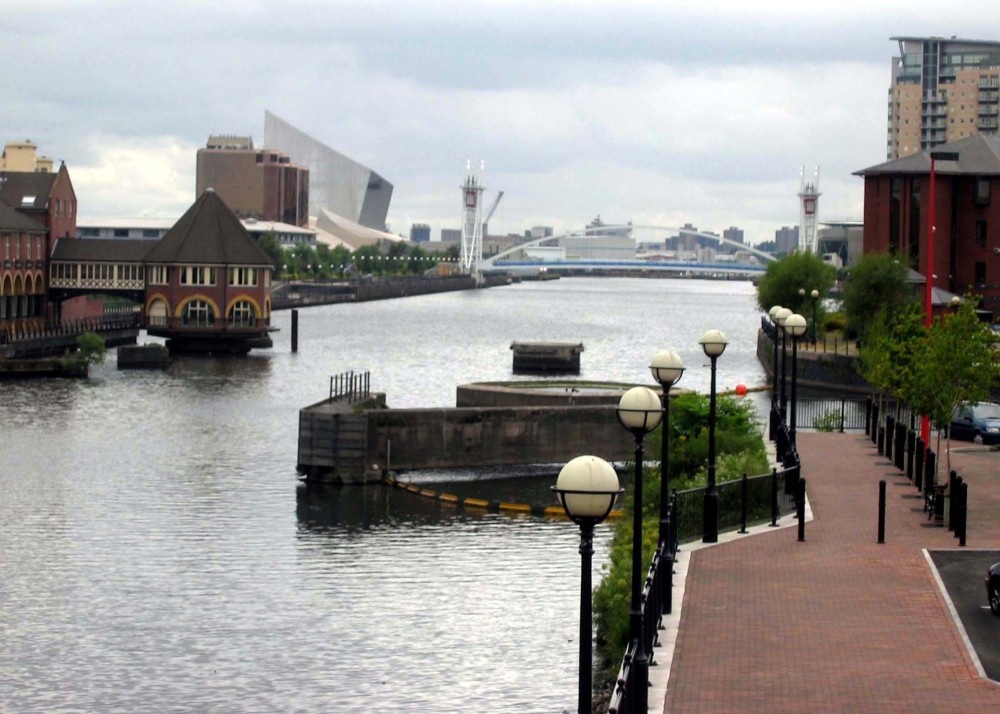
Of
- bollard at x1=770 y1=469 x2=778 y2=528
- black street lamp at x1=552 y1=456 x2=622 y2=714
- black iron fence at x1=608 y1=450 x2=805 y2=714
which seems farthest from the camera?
bollard at x1=770 y1=469 x2=778 y2=528

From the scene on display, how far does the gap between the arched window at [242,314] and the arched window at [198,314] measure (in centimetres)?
109

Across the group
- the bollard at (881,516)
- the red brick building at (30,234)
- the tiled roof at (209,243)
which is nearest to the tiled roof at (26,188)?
the red brick building at (30,234)

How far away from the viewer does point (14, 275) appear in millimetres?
88188

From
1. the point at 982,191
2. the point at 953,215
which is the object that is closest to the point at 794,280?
the point at 953,215

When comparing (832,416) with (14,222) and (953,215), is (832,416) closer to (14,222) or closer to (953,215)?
(953,215)

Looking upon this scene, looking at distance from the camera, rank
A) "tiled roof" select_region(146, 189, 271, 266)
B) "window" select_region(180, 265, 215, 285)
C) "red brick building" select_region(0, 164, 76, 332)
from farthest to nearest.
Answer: "tiled roof" select_region(146, 189, 271, 266) < "window" select_region(180, 265, 215, 285) < "red brick building" select_region(0, 164, 76, 332)

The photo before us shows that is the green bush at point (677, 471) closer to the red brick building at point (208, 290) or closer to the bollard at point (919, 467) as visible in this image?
the bollard at point (919, 467)

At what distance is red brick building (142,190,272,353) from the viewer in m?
88.5

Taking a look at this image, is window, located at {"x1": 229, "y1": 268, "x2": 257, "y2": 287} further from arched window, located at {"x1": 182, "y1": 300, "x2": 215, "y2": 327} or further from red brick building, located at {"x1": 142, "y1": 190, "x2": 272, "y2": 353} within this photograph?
arched window, located at {"x1": 182, "y1": 300, "x2": 215, "y2": 327}

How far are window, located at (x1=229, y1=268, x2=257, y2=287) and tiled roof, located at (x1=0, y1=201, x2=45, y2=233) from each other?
1152 cm

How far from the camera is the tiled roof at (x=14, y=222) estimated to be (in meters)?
87.4

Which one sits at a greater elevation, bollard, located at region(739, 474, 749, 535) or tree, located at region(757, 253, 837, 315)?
tree, located at region(757, 253, 837, 315)

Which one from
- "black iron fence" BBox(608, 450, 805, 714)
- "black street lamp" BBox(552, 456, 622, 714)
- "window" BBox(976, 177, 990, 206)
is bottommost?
"black iron fence" BBox(608, 450, 805, 714)

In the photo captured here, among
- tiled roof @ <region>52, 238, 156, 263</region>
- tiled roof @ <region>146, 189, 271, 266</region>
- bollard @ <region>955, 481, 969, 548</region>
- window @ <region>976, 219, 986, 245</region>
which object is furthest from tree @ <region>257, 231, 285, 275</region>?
bollard @ <region>955, 481, 969, 548</region>
